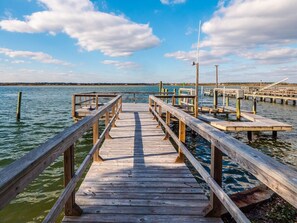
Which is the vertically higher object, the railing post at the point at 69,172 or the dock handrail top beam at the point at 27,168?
the dock handrail top beam at the point at 27,168

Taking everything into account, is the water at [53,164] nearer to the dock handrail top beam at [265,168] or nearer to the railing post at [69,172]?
the railing post at [69,172]

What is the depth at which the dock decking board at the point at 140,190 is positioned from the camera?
278 centimetres

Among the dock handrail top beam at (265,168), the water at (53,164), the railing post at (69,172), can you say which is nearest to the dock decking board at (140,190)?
the railing post at (69,172)

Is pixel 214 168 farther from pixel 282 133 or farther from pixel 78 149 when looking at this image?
pixel 282 133

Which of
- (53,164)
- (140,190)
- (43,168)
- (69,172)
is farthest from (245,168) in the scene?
(53,164)

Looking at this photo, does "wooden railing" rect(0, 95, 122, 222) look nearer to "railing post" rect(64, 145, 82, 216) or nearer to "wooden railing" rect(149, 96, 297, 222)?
"railing post" rect(64, 145, 82, 216)

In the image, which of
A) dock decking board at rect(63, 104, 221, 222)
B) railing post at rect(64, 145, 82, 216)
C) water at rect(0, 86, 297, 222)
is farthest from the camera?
water at rect(0, 86, 297, 222)

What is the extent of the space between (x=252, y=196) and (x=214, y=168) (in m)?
2.07

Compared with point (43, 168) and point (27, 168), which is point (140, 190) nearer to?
point (43, 168)

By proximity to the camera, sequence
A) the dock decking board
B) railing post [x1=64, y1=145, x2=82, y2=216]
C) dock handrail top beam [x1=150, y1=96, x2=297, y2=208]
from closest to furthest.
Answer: dock handrail top beam [x1=150, y1=96, x2=297, y2=208] → railing post [x1=64, y1=145, x2=82, y2=216] → the dock decking board

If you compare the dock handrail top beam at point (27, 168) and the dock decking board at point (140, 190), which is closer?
the dock handrail top beam at point (27, 168)

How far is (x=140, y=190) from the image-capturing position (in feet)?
11.3

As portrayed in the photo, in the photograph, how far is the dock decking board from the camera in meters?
2.78

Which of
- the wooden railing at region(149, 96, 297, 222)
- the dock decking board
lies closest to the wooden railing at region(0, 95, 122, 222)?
the dock decking board
